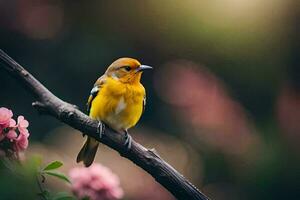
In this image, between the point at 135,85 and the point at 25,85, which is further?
the point at 135,85

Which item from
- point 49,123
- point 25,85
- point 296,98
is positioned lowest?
point 49,123

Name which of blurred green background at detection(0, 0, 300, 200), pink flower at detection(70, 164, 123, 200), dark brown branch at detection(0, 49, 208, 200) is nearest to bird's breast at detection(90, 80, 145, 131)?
dark brown branch at detection(0, 49, 208, 200)

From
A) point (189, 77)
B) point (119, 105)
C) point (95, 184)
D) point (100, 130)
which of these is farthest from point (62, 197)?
point (189, 77)

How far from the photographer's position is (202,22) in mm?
3354

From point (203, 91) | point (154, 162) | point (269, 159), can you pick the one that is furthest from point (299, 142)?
point (154, 162)

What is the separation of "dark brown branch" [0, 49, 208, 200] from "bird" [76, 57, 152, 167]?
0.31 m

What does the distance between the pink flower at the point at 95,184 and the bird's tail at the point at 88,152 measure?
0.48 metres

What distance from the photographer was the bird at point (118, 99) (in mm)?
1614

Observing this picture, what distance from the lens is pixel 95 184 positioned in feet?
3.54

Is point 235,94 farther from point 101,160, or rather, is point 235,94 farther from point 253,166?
point 101,160

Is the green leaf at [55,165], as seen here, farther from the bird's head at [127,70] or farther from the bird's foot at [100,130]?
the bird's head at [127,70]

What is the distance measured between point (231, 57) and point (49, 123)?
1.00 metres

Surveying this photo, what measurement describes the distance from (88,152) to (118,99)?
0.16 metres

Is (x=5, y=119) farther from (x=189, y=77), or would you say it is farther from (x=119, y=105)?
(x=189, y=77)
